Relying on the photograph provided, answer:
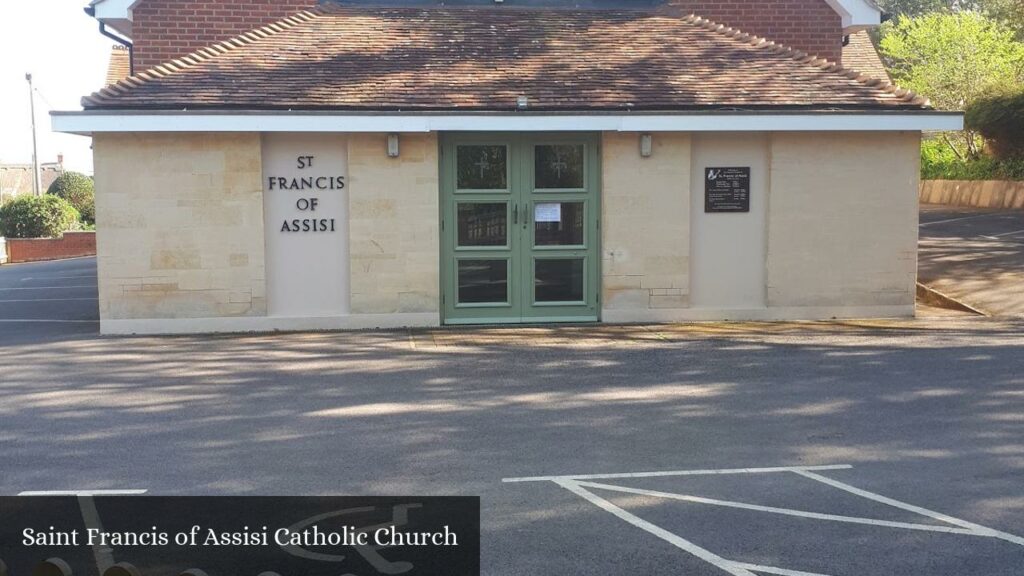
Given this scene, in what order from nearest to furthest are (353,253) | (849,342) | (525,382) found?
1. (525,382)
2. (849,342)
3. (353,253)

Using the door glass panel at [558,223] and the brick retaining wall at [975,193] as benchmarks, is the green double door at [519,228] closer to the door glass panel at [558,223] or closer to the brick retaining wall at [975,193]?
the door glass panel at [558,223]

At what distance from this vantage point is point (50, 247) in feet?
112

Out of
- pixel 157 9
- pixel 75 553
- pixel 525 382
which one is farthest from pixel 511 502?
pixel 157 9

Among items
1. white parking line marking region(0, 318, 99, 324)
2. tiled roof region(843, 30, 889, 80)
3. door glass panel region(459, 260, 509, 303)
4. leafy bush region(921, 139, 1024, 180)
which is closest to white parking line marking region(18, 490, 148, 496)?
door glass panel region(459, 260, 509, 303)

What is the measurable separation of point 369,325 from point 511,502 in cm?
843

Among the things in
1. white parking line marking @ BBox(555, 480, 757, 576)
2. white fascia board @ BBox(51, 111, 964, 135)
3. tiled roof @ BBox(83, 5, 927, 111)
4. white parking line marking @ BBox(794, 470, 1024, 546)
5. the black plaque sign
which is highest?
tiled roof @ BBox(83, 5, 927, 111)

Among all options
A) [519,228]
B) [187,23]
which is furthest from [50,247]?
[519,228]

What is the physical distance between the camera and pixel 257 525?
20.7 ft

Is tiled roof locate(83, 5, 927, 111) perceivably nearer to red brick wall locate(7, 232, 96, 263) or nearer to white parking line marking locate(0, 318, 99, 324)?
white parking line marking locate(0, 318, 99, 324)

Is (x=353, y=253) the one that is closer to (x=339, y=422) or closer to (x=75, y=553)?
(x=339, y=422)

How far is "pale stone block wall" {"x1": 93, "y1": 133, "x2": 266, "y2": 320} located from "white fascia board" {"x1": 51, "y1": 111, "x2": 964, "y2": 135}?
1.47 feet

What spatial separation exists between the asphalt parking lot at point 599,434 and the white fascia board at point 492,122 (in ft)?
8.75

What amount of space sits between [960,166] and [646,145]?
874 inches

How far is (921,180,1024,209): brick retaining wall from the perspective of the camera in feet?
96.2
